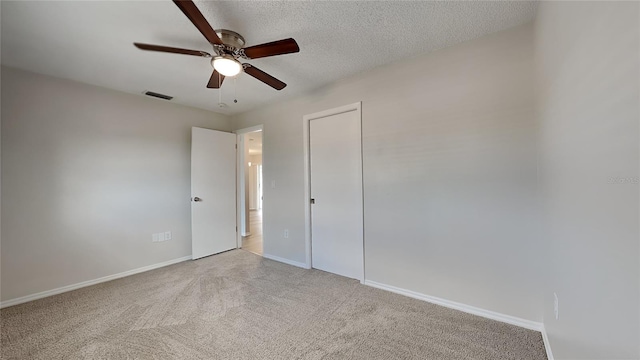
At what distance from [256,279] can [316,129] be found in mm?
2028

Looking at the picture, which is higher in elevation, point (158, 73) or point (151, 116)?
point (158, 73)

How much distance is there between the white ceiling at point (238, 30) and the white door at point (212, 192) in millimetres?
1262

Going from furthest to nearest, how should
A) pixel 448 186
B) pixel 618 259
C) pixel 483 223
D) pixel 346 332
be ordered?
pixel 448 186
pixel 483 223
pixel 346 332
pixel 618 259

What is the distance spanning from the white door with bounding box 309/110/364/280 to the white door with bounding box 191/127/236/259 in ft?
5.45

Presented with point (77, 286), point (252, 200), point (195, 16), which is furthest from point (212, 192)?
point (252, 200)

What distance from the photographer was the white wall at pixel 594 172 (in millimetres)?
652

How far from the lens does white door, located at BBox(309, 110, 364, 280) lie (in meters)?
2.71

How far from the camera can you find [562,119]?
1.19 m

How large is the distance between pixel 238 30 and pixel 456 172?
2.18m

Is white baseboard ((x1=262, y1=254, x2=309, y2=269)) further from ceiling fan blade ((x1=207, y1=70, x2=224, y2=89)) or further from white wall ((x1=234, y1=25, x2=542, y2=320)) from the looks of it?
ceiling fan blade ((x1=207, y1=70, x2=224, y2=89))

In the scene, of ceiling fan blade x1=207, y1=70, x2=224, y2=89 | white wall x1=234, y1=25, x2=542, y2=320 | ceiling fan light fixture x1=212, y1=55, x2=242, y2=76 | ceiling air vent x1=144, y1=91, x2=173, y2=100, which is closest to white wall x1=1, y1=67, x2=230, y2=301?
ceiling air vent x1=144, y1=91, x2=173, y2=100

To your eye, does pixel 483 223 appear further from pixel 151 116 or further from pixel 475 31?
pixel 151 116

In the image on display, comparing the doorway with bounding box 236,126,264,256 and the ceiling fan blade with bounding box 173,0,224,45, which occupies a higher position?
the ceiling fan blade with bounding box 173,0,224,45

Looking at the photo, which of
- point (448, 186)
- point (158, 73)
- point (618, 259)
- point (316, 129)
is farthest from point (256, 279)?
point (618, 259)
